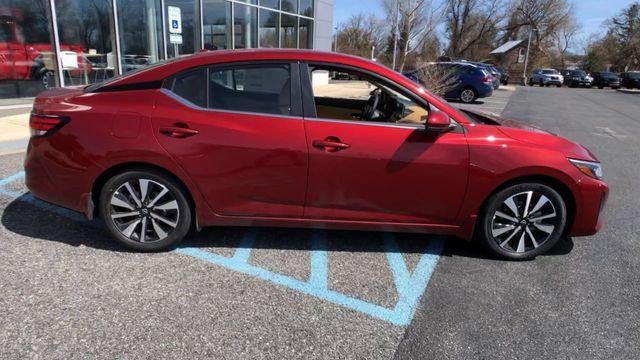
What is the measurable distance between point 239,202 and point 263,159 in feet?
1.35

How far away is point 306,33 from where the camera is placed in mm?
19984

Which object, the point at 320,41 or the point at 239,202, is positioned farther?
the point at 320,41

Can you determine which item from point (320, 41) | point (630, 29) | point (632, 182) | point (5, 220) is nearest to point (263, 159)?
point (5, 220)

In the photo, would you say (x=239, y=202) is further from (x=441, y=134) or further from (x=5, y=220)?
(x=5, y=220)

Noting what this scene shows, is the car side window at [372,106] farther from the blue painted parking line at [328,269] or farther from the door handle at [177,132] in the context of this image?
the blue painted parking line at [328,269]

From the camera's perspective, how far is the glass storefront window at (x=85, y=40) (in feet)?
34.5

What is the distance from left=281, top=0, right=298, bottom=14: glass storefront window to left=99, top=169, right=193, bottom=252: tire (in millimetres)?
15934

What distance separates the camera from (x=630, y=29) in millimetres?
65625

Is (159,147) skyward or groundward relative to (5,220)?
skyward

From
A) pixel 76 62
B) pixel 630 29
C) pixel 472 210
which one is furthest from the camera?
pixel 630 29

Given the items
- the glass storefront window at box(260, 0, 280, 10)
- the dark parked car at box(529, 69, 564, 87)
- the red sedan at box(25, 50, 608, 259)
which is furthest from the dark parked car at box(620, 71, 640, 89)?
the red sedan at box(25, 50, 608, 259)

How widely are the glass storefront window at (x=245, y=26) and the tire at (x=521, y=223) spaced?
13.5m

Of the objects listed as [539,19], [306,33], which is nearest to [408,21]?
[306,33]

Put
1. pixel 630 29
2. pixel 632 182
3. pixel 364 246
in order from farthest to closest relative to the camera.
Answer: pixel 630 29 → pixel 632 182 → pixel 364 246
